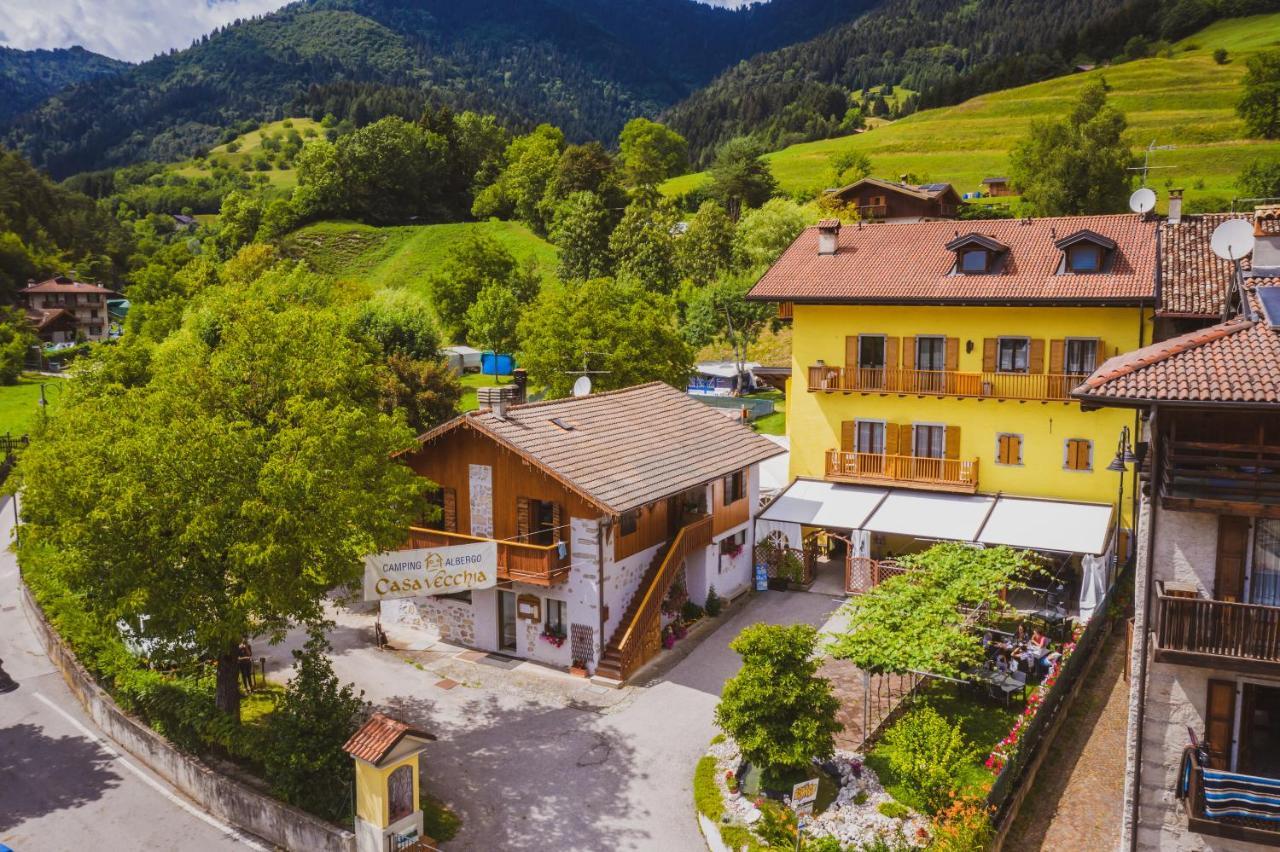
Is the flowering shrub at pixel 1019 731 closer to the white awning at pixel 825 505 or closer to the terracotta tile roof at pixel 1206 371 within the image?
the terracotta tile roof at pixel 1206 371

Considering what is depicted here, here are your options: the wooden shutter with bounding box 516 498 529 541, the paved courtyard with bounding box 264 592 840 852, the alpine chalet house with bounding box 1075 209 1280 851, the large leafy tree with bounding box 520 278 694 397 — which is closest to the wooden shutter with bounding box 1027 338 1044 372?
the paved courtyard with bounding box 264 592 840 852

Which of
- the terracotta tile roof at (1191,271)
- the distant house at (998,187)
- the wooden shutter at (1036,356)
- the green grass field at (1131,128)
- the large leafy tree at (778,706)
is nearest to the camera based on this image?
Result: the large leafy tree at (778,706)

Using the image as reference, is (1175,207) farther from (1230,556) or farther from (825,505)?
(1230,556)

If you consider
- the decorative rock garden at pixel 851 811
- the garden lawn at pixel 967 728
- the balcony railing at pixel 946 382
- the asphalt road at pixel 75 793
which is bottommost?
the asphalt road at pixel 75 793

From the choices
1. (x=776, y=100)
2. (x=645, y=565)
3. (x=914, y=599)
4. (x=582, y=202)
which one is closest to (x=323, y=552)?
(x=645, y=565)

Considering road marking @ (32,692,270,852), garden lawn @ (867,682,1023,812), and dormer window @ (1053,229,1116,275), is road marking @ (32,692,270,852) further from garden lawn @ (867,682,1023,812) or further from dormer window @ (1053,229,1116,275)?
dormer window @ (1053,229,1116,275)

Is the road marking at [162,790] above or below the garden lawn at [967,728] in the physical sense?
below

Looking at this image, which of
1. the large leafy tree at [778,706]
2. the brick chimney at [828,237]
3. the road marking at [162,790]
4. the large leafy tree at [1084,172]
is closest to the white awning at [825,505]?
the brick chimney at [828,237]
